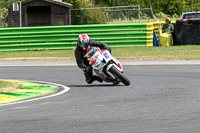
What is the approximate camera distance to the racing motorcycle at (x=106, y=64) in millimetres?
11750

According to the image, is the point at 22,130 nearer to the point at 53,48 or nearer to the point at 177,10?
the point at 53,48

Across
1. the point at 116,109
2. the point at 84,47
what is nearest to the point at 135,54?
the point at 84,47

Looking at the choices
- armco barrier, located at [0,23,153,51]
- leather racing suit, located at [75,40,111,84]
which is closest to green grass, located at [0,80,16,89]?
leather racing suit, located at [75,40,111,84]

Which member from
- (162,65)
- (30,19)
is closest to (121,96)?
(162,65)

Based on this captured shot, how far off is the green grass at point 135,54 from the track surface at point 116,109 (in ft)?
18.3

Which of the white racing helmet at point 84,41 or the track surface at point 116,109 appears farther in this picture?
the white racing helmet at point 84,41

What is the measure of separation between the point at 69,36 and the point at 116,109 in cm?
1520

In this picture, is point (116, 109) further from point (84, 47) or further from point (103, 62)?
point (84, 47)

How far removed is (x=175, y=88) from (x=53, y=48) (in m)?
12.8

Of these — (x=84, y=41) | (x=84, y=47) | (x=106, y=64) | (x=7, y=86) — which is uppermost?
(x=84, y=41)

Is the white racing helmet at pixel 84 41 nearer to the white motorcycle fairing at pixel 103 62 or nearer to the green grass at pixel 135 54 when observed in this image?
the white motorcycle fairing at pixel 103 62

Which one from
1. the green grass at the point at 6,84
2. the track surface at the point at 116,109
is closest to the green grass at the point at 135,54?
the track surface at the point at 116,109

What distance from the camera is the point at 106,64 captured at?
11.8 metres

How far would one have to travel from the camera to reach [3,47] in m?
23.5
